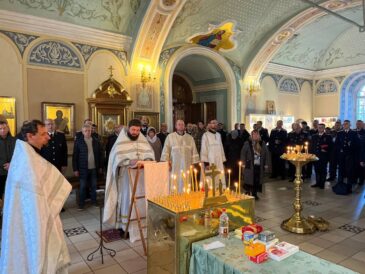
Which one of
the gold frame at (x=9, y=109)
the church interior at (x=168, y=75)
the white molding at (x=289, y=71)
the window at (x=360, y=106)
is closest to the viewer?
the church interior at (x=168, y=75)

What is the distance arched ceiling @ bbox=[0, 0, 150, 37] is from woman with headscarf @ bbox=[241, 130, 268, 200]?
4.16 m

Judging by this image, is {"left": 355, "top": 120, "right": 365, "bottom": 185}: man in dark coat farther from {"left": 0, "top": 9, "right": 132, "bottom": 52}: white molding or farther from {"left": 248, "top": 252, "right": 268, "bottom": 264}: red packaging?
{"left": 0, "top": 9, "right": 132, "bottom": 52}: white molding

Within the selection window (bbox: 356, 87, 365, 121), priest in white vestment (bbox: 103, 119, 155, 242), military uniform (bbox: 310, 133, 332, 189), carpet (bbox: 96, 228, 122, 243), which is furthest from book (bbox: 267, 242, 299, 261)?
window (bbox: 356, 87, 365, 121)

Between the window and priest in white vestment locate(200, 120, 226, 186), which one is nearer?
priest in white vestment locate(200, 120, 226, 186)

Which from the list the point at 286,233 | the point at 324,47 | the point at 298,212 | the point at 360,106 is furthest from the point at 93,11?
the point at 360,106

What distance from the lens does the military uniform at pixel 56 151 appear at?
556 centimetres

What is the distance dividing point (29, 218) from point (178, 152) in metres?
3.39

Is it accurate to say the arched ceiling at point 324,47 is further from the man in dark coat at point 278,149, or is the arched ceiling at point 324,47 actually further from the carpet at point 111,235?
the carpet at point 111,235

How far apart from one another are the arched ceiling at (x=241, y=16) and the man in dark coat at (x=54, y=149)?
4393 mm

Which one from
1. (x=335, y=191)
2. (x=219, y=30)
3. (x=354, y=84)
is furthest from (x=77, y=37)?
(x=354, y=84)

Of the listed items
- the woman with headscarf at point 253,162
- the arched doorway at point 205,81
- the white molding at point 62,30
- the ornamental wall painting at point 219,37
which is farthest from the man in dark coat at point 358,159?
the white molding at point 62,30

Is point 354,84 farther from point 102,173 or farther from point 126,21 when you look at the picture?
point 102,173

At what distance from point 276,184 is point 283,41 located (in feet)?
17.1

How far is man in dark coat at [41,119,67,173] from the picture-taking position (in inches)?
219
